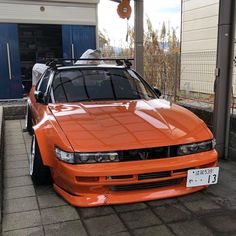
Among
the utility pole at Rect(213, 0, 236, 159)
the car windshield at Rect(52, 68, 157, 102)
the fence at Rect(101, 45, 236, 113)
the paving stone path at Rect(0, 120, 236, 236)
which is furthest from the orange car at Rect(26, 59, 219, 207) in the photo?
the fence at Rect(101, 45, 236, 113)

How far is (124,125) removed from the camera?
3580 millimetres

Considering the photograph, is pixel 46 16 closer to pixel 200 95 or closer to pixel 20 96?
pixel 20 96

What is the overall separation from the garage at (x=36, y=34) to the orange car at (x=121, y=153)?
554 centimetres

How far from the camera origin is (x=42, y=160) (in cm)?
362

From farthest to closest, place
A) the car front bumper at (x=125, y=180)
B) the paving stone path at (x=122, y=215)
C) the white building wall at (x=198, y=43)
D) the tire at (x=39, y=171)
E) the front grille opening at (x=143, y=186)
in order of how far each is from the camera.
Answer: the white building wall at (x=198, y=43) < the tire at (x=39, y=171) < the front grille opening at (x=143, y=186) < the car front bumper at (x=125, y=180) < the paving stone path at (x=122, y=215)

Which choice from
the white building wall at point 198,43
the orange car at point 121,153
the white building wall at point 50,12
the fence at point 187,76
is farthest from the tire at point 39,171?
the white building wall at point 50,12

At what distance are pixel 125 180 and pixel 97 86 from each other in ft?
6.09

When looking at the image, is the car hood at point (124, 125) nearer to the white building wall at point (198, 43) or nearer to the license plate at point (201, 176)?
the license plate at point (201, 176)

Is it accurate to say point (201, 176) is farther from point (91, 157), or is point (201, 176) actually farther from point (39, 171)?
point (39, 171)

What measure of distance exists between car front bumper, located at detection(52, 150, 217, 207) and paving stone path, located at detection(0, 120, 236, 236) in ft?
0.49

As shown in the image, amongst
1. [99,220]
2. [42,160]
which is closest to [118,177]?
[99,220]

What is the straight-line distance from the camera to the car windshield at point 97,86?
4530 millimetres

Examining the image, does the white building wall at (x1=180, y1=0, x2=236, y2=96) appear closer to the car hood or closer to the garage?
the car hood

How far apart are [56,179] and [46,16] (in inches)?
269
